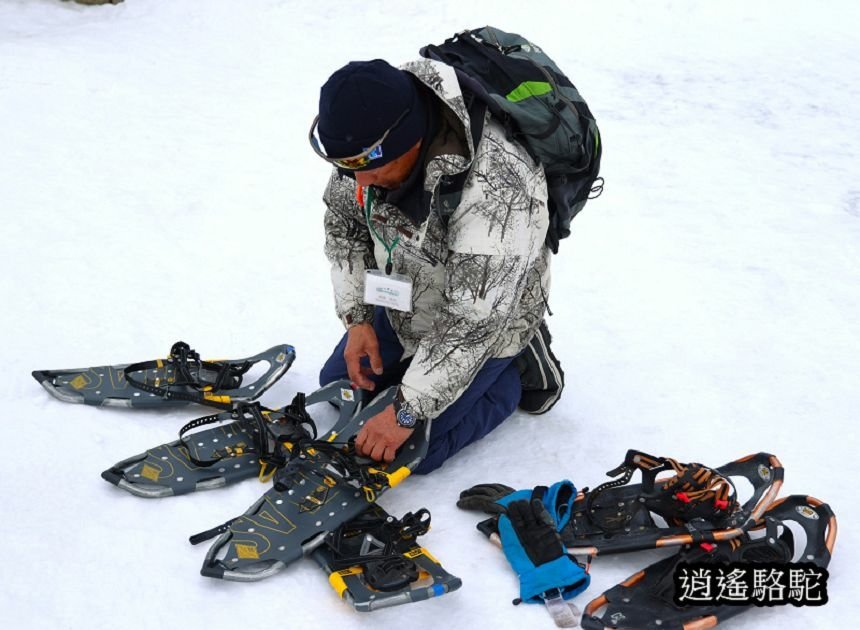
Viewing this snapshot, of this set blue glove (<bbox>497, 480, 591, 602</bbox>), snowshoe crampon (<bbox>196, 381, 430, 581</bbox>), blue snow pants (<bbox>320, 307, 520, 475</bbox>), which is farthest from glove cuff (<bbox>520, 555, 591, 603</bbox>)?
blue snow pants (<bbox>320, 307, 520, 475</bbox>)

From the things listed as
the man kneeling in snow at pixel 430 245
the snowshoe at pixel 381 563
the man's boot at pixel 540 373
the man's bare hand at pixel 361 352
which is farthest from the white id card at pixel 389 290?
the snowshoe at pixel 381 563

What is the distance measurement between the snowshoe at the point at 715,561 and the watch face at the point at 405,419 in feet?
2.44

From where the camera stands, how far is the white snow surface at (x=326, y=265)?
2.79 meters

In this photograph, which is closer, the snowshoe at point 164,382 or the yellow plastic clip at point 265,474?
the yellow plastic clip at point 265,474

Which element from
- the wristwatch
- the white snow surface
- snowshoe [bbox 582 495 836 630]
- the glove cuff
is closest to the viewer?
snowshoe [bbox 582 495 836 630]

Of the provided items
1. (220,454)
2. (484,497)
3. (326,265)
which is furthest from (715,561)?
(326,265)

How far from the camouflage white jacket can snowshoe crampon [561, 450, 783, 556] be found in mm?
538

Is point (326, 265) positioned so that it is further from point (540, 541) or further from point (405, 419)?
point (540, 541)

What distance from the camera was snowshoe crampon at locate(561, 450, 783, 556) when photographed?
9.17 feet

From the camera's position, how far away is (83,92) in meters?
6.15

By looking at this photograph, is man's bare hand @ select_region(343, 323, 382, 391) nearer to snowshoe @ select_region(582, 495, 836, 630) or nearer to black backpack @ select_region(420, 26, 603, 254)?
black backpack @ select_region(420, 26, 603, 254)

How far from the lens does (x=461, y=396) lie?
10.8 ft

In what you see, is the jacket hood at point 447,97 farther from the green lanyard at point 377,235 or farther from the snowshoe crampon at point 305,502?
the snowshoe crampon at point 305,502

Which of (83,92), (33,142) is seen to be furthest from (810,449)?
(83,92)
